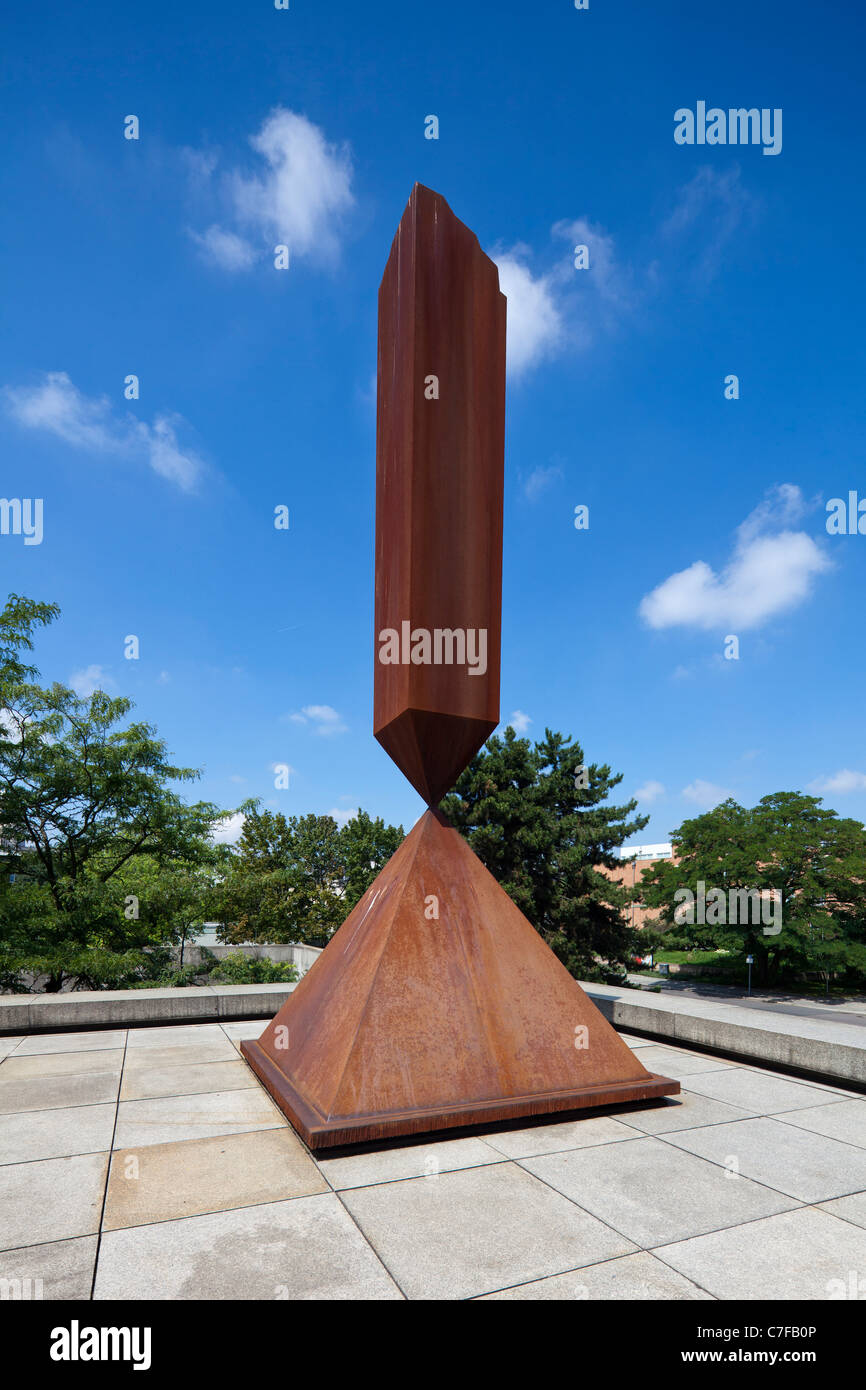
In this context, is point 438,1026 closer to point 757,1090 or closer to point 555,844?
point 757,1090

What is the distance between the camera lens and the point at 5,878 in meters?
14.8

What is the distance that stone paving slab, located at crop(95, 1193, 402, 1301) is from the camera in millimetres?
3047

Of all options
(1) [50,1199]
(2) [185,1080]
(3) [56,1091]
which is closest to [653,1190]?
(1) [50,1199]

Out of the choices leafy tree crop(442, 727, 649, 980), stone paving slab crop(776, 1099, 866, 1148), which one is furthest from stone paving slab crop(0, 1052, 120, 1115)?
leafy tree crop(442, 727, 649, 980)

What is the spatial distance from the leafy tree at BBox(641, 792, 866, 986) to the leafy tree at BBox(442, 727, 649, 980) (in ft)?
15.0

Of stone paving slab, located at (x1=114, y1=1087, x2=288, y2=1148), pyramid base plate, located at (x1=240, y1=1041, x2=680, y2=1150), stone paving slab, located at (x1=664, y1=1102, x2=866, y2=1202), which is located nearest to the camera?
stone paving slab, located at (x1=664, y1=1102, x2=866, y2=1202)

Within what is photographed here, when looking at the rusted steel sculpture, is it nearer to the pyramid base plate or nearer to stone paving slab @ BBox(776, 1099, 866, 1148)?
the pyramid base plate

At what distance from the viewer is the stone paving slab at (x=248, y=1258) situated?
305 cm

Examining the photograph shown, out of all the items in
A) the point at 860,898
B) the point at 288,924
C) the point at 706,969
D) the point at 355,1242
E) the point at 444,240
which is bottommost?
the point at 706,969

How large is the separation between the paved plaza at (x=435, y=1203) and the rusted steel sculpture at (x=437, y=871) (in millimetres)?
313

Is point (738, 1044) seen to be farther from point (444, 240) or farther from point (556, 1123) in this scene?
point (444, 240)
